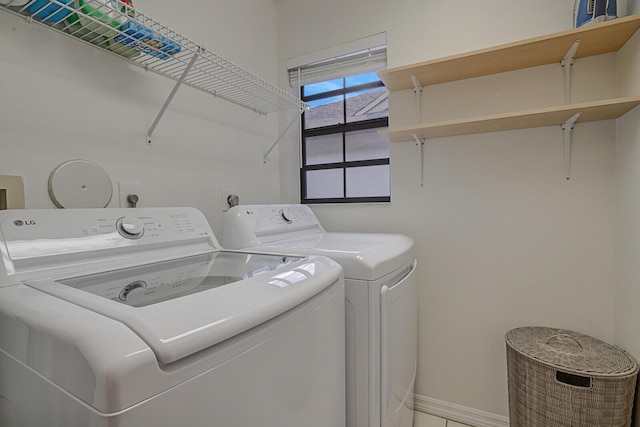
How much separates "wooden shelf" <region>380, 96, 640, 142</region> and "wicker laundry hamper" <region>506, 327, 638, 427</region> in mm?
995

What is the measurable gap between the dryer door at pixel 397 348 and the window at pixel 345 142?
0.82 metres

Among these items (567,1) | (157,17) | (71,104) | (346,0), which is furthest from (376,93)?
(71,104)

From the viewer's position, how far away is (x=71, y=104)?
1.14 meters

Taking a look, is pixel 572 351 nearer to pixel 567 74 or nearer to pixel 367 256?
pixel 367 256

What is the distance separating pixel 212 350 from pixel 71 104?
44.7 inches

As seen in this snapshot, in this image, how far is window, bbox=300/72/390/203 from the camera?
2.11 metres

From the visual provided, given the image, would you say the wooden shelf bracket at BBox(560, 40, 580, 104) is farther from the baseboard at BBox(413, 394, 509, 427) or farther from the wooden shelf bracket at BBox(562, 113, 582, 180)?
the baseboard at BBox(413, 394, 509, 427)

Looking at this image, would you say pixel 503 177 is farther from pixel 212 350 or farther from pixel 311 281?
pixel 212 350

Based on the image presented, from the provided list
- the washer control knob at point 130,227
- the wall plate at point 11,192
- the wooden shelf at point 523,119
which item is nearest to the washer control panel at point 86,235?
the washer control knob at point 130,227

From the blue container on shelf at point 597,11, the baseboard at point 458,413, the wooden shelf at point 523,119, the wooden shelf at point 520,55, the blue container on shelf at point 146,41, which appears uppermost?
the blue container on shelf at point 597,11

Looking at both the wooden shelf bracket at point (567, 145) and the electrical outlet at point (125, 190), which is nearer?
the electrical outlet at point (125, 190)

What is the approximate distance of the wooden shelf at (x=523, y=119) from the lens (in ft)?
4.20

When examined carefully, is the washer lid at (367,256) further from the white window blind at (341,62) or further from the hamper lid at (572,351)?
the white window blind at (341,62)

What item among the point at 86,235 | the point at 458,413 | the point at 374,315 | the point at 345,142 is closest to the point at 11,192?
the point at 86,235
